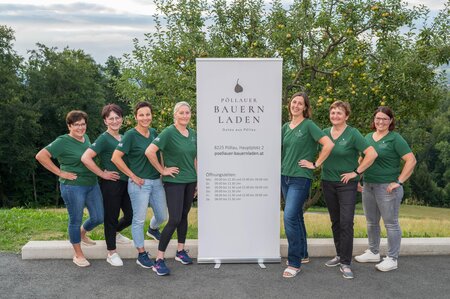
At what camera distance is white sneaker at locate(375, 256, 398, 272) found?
5.28 metres

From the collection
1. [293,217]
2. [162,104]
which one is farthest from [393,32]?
[293,217]

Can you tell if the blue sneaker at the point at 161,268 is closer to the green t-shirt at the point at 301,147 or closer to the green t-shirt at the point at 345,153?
the green t-shirt at the point at 301,147

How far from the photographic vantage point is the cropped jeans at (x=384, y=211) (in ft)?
16.9

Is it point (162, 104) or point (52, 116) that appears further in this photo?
point (52, 116)

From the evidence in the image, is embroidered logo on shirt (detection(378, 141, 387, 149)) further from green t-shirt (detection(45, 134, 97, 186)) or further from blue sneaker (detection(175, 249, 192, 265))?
green t-shirt (detection(45, 134, 97, 186))

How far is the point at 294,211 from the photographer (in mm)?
5074

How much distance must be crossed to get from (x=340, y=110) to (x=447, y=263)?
7.61 ft

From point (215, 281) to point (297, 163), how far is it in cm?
150

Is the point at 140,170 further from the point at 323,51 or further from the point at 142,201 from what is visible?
the point at 323,51

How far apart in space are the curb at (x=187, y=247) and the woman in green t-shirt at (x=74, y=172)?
42 centimetres

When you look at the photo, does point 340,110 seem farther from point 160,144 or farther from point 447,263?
point 447,263

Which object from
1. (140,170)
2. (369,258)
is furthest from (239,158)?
(369,258)

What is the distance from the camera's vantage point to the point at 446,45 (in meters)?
9.75

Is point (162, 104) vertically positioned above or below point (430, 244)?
above
